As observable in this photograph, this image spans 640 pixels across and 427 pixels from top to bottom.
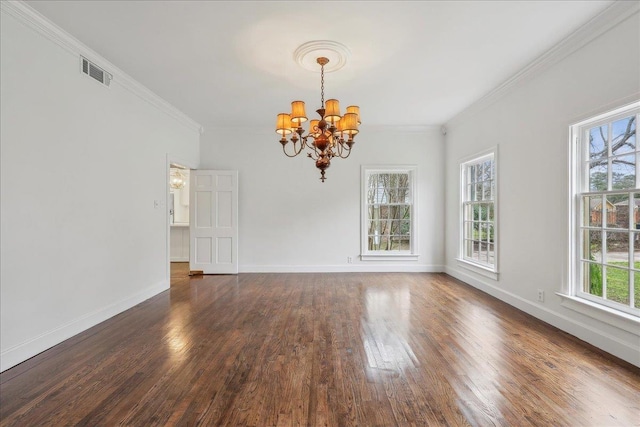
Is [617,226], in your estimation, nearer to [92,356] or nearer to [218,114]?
[92,356]

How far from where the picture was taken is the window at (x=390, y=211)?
20.4 feet

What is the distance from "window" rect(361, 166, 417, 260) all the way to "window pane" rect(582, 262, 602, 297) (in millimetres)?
3264

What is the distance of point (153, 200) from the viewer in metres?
4.55

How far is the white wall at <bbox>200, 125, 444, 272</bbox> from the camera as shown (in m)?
6.16

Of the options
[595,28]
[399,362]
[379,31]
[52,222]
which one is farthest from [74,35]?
[595,28]

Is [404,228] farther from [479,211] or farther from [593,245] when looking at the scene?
[593,245]

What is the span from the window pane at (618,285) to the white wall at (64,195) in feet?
16.5

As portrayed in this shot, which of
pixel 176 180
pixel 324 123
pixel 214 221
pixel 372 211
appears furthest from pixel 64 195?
pixel 372 211

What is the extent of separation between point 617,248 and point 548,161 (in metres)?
1.10

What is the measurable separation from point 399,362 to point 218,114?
15.6 ft

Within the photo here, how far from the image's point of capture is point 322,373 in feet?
7.58

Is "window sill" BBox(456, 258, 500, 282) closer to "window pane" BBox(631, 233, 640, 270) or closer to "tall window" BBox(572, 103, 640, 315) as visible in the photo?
"tall window" BBox(572, 103, 640, 315)

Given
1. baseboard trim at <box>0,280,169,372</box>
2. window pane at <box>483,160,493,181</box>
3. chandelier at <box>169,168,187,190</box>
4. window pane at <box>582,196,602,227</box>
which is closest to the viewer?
baseboard trim at <box>0,280,169,372</box>

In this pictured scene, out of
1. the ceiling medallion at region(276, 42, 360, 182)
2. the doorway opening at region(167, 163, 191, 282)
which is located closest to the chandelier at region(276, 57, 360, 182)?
the ceiling medallion at region(276, 42, 360, 182)
